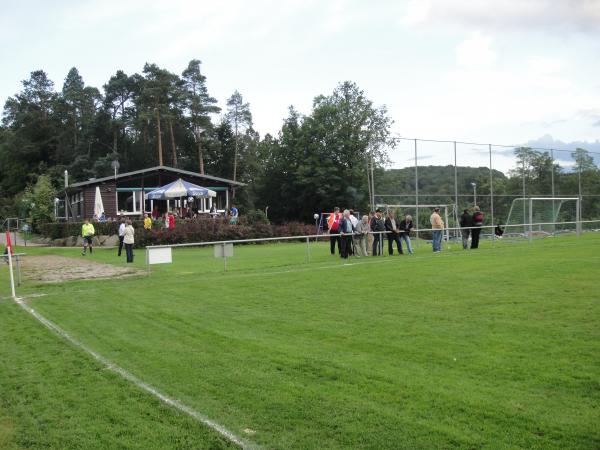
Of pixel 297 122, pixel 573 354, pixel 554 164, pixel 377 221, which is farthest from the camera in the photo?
pixel 297 122

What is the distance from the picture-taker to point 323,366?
682 centimetres

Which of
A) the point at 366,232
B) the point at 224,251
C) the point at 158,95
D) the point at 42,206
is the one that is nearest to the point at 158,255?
the point at 224,251

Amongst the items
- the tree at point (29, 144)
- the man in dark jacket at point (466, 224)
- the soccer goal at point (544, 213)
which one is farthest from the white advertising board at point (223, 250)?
the tree at point (29, 144)

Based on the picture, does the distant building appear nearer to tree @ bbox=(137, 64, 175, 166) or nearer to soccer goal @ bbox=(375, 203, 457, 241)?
soccer goal @ bbox=(375, 203, 457, 241)

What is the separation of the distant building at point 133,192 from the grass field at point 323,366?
30.4m

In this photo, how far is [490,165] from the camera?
3384 cm

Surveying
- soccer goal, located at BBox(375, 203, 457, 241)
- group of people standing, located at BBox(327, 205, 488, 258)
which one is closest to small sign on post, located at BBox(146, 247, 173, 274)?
group of people standing, located at BBox(327, 205, 488, 258)

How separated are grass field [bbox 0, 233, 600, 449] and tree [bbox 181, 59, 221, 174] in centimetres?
5996

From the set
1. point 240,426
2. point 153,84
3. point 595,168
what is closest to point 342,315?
point 240,426

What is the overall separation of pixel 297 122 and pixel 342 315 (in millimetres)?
60292

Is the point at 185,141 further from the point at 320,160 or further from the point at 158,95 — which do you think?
the point at 320,160

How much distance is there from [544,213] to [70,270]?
1037 inches

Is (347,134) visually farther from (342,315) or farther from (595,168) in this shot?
(342,315)

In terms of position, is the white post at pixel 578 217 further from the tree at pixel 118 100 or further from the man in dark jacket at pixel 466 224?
the tree at pixel 118 100
